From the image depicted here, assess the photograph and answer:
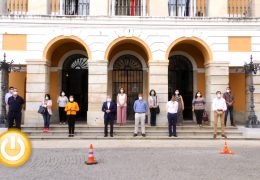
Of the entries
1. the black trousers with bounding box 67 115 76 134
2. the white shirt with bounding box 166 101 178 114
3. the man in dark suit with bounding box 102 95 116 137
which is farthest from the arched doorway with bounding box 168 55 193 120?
the black trousers with bounding box 67 115 76 134

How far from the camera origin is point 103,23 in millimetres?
18172

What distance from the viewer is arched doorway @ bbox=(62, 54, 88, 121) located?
20.8 meters

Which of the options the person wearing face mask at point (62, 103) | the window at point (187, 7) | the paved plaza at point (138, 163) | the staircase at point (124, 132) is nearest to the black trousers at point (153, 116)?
the staircase at point (124, 132)

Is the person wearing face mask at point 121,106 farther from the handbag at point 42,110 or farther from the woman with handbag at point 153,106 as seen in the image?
the handbag at point 42,110

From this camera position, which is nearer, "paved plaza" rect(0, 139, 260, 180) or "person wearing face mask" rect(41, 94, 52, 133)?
"paved plaza" rect(0, 139, 260, 180)

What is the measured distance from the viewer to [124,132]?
16.3 meters

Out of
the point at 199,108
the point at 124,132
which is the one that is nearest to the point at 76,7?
the point at 124,132

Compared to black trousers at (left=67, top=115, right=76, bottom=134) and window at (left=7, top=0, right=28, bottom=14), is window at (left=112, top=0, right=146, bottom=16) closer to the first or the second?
window at (left=7, top=0, right=28, bottom=14)

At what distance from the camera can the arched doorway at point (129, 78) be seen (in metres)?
20.8

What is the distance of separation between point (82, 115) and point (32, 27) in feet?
20.5

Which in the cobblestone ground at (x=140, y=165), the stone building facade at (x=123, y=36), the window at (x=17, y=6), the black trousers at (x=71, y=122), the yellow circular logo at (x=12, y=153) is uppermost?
the window at (x=17, y=6)

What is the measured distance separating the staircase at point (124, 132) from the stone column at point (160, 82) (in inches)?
38.5

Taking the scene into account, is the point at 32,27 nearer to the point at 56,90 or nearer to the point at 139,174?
the point at 56,90

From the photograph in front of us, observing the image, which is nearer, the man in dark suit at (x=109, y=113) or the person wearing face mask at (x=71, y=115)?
the person wearing face mask at (x=71, y=115)
